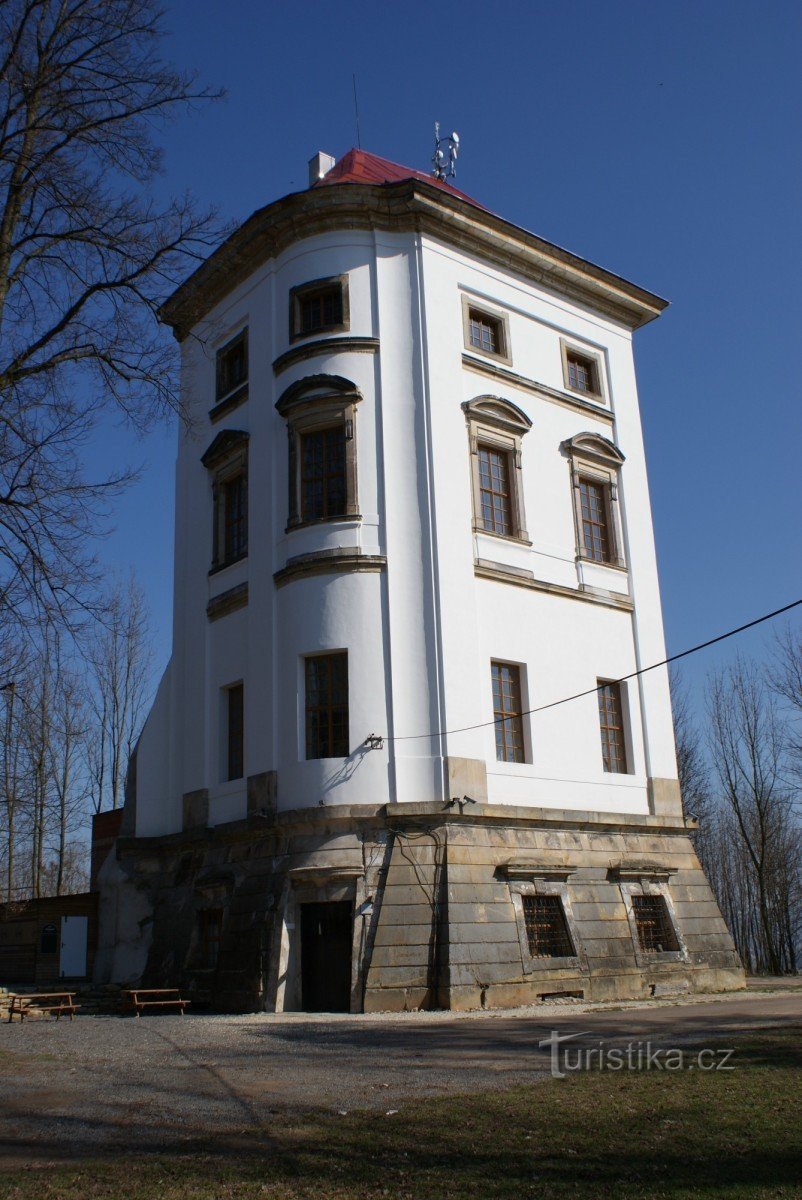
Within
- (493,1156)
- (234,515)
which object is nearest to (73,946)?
(234,515)

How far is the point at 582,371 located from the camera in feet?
90.2

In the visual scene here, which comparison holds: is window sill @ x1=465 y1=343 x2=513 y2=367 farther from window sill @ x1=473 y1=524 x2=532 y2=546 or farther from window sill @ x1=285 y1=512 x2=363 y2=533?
window sill @ x1=285 y1=512 x2=363 y2=533

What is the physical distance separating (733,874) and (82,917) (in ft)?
125

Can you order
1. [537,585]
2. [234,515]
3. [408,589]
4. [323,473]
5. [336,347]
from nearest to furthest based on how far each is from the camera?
[408,589] < [323,473] < [336,347] < [537,585] < [234,515]

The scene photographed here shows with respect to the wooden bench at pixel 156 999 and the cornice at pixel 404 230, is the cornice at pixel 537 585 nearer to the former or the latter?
the cornice at pixel 404 230

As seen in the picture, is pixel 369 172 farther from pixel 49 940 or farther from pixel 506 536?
pixel 49 940

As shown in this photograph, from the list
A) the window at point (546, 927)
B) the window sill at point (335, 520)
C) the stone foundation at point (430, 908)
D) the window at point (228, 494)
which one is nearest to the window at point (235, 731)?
the stone foundation at point (430, 908)

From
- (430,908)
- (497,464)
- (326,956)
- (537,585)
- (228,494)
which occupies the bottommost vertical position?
(326,956)

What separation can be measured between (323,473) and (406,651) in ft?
14.5

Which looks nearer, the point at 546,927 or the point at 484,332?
the point at 546,927

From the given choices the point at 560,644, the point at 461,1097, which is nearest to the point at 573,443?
the point at 560,644

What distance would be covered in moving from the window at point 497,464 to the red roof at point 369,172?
247 inches

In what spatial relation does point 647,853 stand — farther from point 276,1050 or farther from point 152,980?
point 276,1050

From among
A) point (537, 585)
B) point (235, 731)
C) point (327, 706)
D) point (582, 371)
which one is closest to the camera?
point (327, 706)
